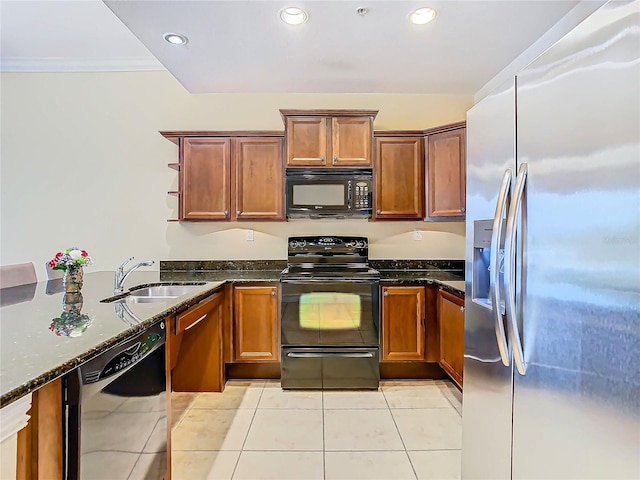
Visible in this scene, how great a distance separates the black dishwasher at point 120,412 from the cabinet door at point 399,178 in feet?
7.24

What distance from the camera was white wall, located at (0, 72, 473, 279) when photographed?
338 cm

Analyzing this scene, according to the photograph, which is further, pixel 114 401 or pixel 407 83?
pixel 407 83

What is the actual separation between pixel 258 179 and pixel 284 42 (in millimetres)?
1115

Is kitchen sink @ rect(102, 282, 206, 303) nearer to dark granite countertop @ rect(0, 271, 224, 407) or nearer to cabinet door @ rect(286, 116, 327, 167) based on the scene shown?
dark granite countertop @ rect(0, 271, 224, 407)

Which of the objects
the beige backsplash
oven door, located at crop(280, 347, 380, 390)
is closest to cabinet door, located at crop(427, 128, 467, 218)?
the beige backsplash

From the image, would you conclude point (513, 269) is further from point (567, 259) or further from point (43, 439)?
point (43, 439)

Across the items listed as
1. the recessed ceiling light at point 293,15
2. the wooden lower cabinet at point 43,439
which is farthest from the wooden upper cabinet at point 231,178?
the wooden lower cabinet at point 43,439

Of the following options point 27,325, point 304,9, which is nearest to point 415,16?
point 304,9

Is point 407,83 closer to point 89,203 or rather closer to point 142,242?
point 142,242

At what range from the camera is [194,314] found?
211 centimetres

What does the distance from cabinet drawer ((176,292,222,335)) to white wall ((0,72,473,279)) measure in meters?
0.93

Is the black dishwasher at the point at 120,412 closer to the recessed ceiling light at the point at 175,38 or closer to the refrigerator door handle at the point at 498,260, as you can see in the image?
the refrigerator door handle at the point at 498,260

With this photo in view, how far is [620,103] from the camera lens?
80 centimetres

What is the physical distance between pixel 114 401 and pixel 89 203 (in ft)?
9.58
